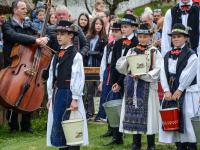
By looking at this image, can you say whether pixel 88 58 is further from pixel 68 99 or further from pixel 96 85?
pixel 68 99

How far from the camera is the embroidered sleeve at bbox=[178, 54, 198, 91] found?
24.2ft

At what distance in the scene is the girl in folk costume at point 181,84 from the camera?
7.40 metres

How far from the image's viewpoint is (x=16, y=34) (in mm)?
9867

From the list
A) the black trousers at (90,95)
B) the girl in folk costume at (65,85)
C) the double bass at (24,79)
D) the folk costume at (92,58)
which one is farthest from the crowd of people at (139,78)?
the black trousers at (90,95)

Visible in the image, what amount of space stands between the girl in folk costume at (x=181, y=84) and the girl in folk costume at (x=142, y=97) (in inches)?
9.0

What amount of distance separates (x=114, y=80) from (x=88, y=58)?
2.85m

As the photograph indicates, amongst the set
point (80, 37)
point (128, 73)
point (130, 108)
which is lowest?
point (130, 108)

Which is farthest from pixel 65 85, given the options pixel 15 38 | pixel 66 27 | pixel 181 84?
pixel 15 38

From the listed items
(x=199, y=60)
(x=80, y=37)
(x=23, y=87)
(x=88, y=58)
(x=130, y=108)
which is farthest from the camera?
(x=88, y=58)

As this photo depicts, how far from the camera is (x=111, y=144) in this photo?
865 centimetres

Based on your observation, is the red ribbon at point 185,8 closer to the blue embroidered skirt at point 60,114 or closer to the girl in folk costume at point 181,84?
the girl in folk costume at point 181,84

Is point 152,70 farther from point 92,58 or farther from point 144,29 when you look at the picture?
point 92,58

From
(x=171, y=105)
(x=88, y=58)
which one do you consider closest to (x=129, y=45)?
(x=171, y=105)

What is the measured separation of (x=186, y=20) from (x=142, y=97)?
4.23ft
